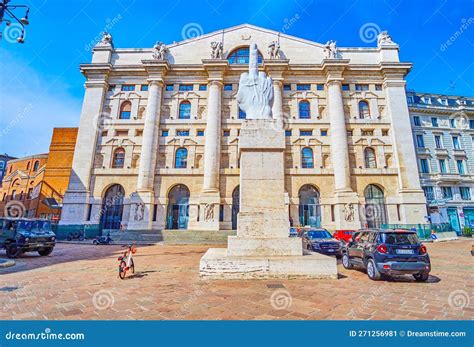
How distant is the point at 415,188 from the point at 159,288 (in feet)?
92.0

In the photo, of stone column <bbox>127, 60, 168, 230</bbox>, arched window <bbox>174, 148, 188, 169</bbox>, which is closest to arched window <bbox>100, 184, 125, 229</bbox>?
stone column <bbox>127, 60, 168, 230</bbox>

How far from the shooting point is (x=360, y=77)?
95.1ft

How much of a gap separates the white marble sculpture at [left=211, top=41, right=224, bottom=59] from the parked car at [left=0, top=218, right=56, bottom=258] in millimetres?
24295

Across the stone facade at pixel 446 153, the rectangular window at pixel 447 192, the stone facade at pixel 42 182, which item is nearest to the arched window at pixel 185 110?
the stone facade at pixel 42 182

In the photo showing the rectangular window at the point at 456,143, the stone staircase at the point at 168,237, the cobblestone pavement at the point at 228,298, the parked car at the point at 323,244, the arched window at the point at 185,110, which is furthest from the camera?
the rectangular window at the point at 456,143

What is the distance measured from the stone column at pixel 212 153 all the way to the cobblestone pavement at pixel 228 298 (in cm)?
1759

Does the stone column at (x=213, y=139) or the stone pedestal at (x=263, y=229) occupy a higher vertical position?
the stone column at (x=213, y=139)

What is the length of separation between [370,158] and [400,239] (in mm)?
→ 22933

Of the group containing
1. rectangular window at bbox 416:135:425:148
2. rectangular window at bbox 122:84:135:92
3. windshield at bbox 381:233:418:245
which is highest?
rectangular window at bbox 122:84:135:92

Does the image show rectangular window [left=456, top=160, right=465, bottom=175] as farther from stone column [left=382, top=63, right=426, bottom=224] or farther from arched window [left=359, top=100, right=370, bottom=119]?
arched window [left=359, top=100, right=370, bottom=119]

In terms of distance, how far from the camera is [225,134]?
27969 millimetres

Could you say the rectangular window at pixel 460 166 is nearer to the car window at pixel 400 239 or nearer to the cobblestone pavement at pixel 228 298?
the cobblestone pavement at pixel 228 298

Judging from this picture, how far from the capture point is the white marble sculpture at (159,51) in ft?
95.3

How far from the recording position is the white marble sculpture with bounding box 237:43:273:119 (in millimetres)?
8148
